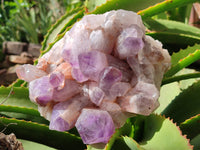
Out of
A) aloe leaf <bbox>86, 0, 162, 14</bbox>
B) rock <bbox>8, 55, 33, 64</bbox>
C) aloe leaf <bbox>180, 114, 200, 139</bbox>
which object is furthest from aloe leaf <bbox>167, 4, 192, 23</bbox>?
rock <bbox>8, 55, 33, 64</bbox>

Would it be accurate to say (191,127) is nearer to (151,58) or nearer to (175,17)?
(151,58)

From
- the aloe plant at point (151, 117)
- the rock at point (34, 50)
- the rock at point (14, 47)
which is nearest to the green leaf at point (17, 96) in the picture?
the aloe plant at point (151, 117)

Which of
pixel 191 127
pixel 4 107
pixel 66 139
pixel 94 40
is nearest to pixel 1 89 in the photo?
pixel 4 107

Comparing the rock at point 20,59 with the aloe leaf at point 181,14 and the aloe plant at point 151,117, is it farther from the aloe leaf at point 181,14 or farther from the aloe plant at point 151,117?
the aloe plant at point 151,117

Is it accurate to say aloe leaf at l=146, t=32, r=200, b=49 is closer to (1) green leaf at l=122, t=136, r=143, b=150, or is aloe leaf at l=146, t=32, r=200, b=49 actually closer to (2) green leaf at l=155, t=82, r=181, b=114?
(2) green leaf at l=155, t=82, r=181, b=114

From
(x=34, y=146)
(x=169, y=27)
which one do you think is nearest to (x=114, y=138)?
(x=34, y=146)
